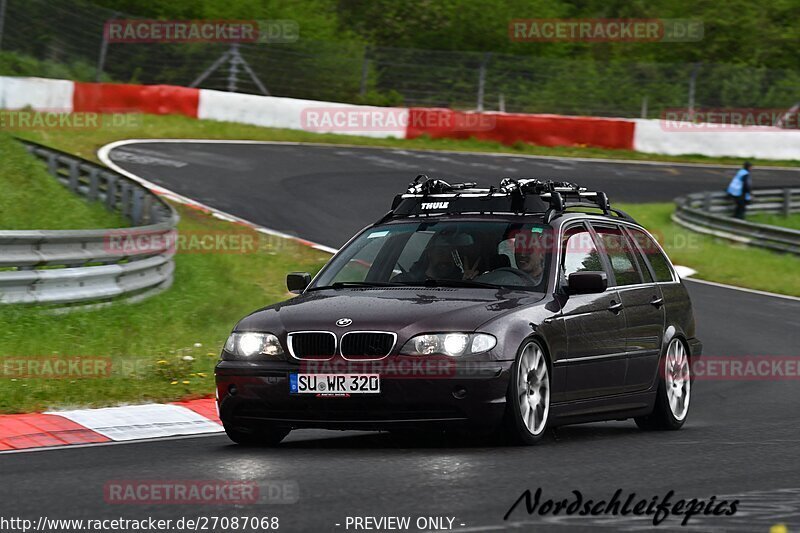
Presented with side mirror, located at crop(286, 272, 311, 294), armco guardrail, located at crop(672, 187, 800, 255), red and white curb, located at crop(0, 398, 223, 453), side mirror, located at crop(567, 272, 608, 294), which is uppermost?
side mirror, located at crop(567, 272, 608, 294)

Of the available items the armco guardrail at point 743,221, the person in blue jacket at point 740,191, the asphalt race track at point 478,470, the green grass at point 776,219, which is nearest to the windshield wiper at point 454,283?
the asphalt race track at point 478,470

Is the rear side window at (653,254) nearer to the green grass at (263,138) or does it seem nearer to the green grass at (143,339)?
the green grass at (143,339)

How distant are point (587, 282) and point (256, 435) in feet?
7.47

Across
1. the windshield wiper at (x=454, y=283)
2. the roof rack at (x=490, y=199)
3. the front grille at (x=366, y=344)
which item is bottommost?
the front grille at (x=366, y=344)

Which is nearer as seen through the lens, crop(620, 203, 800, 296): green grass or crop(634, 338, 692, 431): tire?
crop(634, 338, 692, 431): tire

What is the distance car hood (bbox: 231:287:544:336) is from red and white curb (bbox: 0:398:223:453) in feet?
4.37

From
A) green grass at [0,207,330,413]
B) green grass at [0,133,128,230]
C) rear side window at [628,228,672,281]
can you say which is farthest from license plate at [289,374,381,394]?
green grass at [0,133,128,230]

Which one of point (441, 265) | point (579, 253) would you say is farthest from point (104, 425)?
point (579, 253)

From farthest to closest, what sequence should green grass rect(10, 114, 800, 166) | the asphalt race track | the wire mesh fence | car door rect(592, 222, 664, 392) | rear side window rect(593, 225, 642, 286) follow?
the wire mesh fence, green grass rect(10, 114, 800, 166), rear side window rect(593, 225, 642, 286), car door rect(592, 222, 664, 392), the asphalt race track

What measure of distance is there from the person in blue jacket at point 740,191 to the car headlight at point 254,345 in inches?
919

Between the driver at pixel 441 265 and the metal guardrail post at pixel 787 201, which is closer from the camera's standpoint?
the driver at pixel 441 265

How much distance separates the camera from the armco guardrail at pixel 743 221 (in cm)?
2711

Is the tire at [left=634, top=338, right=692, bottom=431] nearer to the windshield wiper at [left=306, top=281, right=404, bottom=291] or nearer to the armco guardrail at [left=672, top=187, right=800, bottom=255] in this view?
the windshield wiper at [left=306, top=281, right=404, bottom=291]

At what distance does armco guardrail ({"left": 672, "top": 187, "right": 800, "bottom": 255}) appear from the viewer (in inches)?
1067
